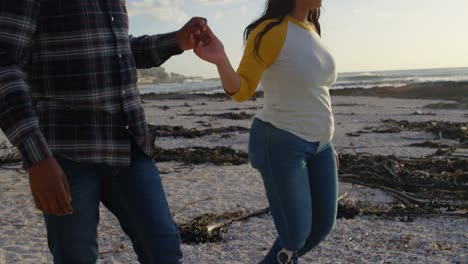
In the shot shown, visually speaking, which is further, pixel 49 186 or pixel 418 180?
pixel 418 180

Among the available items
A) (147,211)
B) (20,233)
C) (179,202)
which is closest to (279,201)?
(147,211)

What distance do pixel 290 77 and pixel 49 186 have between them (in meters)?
1.27

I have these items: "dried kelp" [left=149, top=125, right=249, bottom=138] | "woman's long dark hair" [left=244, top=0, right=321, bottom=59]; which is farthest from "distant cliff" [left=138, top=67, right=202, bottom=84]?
"woman's long dark hair" [left=244, top=0, right=321, bottom=59]

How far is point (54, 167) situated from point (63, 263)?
44 centimetres

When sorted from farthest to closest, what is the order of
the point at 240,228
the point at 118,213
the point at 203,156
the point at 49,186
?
the point at 203,156
the point at 240,228
the point at 118,213
the point at 49,186

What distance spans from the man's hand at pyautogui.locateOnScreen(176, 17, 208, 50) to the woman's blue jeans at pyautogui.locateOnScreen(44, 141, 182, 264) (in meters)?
0.57

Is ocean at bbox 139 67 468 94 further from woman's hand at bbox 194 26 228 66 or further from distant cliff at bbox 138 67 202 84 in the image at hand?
woman's hand at bbox 194 26 228 66

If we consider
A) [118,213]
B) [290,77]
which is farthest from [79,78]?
[290,77]

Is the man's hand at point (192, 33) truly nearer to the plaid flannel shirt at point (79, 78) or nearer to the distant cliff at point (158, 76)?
the plaid flannel shirt at point (79, 78)

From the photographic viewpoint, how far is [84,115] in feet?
6.65

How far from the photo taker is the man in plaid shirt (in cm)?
184

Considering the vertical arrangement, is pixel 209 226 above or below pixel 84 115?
below

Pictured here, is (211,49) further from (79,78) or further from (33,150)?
(33,150)

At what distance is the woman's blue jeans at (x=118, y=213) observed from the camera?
1.99 metres
